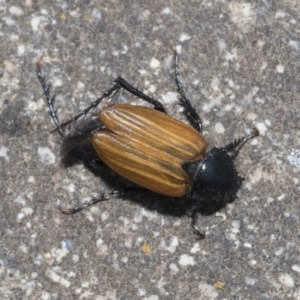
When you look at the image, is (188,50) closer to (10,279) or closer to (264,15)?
(264,15)

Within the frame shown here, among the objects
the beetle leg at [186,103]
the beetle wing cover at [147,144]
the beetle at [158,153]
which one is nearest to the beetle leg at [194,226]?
the beetle at [158,153]

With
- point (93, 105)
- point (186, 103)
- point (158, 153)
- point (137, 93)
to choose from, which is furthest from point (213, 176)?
point (93, 105)

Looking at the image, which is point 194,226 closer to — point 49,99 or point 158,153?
point 158,153

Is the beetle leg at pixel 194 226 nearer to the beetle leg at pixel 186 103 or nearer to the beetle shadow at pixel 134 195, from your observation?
the beetle shadow at pixel 134 195

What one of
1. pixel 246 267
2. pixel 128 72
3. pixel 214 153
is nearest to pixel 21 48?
pixel 128 72

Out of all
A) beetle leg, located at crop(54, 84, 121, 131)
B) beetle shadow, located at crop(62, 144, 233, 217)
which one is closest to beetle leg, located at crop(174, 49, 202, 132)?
beetle leg, located at crop(54, 84, 121, 131)

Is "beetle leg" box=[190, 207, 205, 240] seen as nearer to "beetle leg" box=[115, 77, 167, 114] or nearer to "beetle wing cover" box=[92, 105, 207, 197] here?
"beetle wing cover" box=[92, 105, 207, 197]
